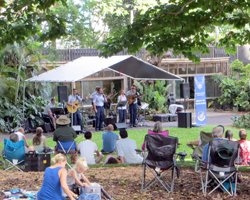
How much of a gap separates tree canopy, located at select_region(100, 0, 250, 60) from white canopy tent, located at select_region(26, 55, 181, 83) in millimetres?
9817

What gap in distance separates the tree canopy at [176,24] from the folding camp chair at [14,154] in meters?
3.05

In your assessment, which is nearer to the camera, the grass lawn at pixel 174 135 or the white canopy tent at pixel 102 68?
the grass lawn at pixel 174 135

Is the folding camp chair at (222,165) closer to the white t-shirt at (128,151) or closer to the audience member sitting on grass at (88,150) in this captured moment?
the white t-shirt at (128,151)

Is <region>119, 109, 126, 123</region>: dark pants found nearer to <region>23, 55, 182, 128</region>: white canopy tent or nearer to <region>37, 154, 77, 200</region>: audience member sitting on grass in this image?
<region>23, 55, 182, 128</region>: white canopy tent

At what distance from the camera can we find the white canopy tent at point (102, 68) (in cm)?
1981

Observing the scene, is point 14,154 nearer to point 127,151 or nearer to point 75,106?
point 127,151

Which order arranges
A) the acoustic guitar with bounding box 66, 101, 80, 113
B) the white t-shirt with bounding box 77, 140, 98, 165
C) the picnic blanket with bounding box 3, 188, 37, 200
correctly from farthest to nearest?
the acoustic guitar with bounding box 66, 101, 80, 113, the white t-shirt with bounding box 77, 140, 98, 165, the picnic blanket with bounding box 3, 188, 37, 200

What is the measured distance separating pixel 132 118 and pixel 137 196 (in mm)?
13692

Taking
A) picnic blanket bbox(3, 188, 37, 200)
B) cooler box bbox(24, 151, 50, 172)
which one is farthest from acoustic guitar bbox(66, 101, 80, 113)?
picnic blanket bbox(3, 188, 37, 200)

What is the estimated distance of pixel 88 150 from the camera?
11461 mm

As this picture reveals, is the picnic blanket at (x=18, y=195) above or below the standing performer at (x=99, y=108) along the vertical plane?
below

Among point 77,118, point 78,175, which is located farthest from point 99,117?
point 78,175

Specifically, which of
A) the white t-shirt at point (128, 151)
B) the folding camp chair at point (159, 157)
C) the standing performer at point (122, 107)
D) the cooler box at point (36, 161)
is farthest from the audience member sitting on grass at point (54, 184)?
the standing performer at point (122, 107)

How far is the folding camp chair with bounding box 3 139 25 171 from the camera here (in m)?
11.1
